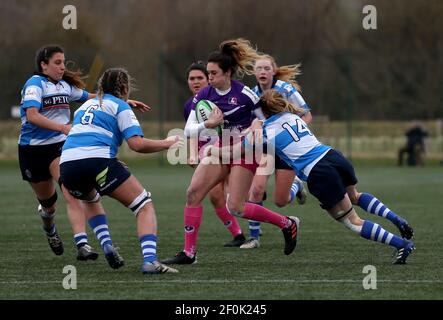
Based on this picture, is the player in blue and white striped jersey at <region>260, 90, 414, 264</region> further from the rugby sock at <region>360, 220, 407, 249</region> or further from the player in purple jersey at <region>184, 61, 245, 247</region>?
the player in purple jersey at <region>184, 61, 245, 247</region>

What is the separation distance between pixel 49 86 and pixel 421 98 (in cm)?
2559

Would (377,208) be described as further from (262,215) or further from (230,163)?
(230,163)

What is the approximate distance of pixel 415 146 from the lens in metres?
28.3

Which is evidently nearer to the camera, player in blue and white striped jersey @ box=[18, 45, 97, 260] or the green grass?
the green grass

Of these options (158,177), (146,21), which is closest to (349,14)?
(146,21)

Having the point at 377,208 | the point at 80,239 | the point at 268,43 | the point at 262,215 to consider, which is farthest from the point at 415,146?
the point at 80,239

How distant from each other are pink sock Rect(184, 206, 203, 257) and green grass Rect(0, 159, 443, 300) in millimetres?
148

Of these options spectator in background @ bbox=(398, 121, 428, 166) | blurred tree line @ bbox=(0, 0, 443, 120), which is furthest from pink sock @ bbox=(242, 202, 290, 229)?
spectator in background @ bbox=(398, 121, 428, 166)

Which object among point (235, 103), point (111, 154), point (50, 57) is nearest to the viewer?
point (111, 154)

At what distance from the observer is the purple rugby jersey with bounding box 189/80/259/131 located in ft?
27.4

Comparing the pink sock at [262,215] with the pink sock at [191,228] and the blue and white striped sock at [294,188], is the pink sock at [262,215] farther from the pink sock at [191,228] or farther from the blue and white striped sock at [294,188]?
the blue and white striped sock at [294,188]

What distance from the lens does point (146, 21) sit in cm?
4391

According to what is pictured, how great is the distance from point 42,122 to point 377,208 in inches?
119
